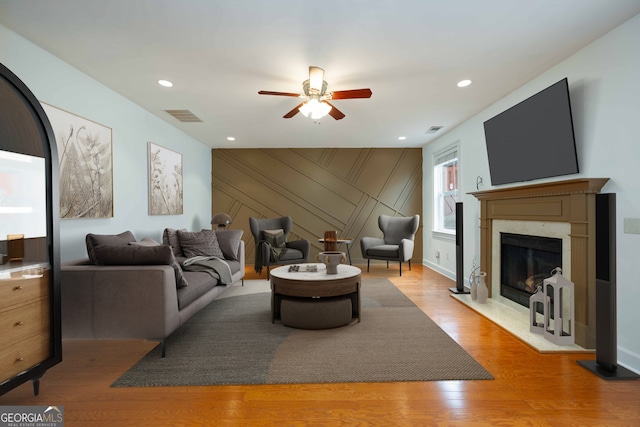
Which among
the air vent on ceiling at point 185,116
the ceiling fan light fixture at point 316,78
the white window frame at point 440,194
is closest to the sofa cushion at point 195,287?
the ceiling fan light fixture at point 316,78

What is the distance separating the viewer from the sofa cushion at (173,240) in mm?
4055

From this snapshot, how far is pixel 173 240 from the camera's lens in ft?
13.5

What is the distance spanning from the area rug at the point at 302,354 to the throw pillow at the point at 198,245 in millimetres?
975

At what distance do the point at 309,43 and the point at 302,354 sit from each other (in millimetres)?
2451

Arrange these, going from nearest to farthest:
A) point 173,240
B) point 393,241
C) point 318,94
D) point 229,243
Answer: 1. point 318,94
2. point 173,240
3. point 229,243
4. point 393,241

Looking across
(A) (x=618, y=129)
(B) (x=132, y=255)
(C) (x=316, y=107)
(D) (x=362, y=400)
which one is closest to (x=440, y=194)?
(A) (x=618, y=129)

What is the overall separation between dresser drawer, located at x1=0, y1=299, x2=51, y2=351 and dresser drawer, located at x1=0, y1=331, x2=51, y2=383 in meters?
0.04

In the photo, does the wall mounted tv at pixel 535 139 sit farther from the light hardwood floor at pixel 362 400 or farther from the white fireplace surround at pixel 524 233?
the light hardwood floor at pixel 362 400

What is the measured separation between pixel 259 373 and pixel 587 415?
1917 mm

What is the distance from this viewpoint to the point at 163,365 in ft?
7.44

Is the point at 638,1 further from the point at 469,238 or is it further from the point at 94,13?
the point at 94,13

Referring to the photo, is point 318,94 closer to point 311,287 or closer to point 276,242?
point 311,287

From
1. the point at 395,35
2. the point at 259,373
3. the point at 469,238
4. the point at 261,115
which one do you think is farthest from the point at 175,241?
the point at 469,238

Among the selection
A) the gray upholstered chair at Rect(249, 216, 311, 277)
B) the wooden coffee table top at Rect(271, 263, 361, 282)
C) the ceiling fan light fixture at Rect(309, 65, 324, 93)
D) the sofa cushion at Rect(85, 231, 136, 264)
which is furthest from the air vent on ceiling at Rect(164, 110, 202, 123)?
the wooden coffee table top at Rect(271, 263, 361, 282)
